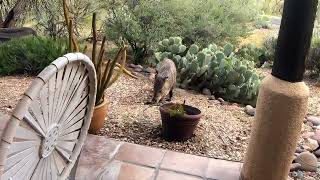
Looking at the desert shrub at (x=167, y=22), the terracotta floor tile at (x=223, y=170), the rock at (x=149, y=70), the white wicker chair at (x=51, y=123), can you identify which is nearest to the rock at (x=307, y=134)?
the terracotta floor tile at (x=223, y=170)

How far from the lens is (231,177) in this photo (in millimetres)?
2609

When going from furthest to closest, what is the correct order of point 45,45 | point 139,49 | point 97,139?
point 139,49 → point 45,45 → point 97,139

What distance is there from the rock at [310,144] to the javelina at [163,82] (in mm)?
1221

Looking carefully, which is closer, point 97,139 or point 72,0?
point 97,139

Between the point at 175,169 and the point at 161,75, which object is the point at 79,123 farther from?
the point at 161,75

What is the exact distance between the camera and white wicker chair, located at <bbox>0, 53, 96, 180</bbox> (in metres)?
1.25

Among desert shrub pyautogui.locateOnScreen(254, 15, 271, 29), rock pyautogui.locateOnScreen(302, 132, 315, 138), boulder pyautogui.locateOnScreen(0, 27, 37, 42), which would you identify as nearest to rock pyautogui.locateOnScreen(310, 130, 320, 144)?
rock pyautogui.locateOnScreen(302, 132, 315, 138)

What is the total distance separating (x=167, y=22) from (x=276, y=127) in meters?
3.40

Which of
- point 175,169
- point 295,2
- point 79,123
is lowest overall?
point 175,169

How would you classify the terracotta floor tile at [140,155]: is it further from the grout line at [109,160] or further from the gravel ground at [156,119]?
the gravel ground at [156,119]

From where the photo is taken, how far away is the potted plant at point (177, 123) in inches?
117

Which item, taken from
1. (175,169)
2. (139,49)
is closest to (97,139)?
(175,169)

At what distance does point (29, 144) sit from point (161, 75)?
2.41 meters

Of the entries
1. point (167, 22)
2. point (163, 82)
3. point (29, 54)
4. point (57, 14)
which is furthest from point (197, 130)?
point (57, 14)
